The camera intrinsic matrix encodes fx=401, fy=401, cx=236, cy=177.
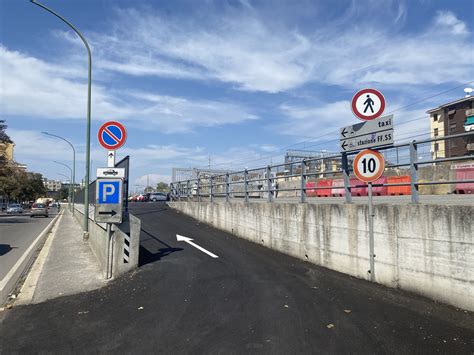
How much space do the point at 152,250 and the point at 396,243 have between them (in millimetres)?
6751

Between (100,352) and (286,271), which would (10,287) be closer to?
(100,352)

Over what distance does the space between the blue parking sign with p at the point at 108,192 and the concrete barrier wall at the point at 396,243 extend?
433 cm

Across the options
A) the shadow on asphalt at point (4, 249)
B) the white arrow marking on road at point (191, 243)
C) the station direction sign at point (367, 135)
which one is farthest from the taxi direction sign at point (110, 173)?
the shadow on asphalt at point (4, 249)

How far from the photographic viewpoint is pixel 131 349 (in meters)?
4.69

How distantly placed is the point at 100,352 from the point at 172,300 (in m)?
2.03

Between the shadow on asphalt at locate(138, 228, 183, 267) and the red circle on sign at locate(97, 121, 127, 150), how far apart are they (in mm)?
2819

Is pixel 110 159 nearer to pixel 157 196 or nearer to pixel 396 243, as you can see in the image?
pixel 396 243

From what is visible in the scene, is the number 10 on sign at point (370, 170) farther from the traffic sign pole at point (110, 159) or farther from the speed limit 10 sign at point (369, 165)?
the traffic sign pole at point (110, 159)

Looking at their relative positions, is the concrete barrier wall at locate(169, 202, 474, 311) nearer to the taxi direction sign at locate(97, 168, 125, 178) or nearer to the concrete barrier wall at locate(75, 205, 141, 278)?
the concrete barrier wall at locate(75, 205, 141, 278)

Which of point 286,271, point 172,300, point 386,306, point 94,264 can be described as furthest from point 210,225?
point 386,306

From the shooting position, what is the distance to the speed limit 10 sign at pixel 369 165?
7.43 meters

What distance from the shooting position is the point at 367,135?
7.95 m

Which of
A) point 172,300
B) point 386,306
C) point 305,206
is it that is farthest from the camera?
point 305,206

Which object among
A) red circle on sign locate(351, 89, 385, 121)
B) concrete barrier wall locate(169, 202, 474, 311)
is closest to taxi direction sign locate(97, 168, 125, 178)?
concrete barrier wall locate(169, 202, 474, 311)
